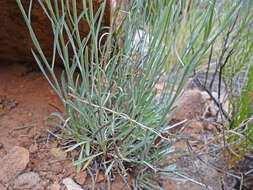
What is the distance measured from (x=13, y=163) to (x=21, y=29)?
448 millimetres

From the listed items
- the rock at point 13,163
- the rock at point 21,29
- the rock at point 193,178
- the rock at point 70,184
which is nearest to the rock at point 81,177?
the rock at point 70,184

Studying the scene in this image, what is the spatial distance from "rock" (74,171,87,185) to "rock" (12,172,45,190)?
85 millimetres

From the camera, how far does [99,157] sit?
594 millimetres

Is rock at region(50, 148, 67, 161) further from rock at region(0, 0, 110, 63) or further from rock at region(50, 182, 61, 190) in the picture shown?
rock at region(0, 0, 110, 63)

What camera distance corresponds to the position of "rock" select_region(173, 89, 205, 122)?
0.91m

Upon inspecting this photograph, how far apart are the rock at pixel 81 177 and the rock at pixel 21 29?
458 mm

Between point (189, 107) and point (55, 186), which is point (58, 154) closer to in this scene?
point (55, 186)

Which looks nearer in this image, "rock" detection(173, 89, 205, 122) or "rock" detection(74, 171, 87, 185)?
"rock" detection(74, 171, 87, 185)

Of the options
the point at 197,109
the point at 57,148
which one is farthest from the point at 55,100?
the point at 197,109

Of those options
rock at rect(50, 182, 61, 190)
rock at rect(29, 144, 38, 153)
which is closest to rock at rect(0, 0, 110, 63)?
rock at rect(29, 144, 38, 153)

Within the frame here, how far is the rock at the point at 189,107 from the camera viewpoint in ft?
3.00

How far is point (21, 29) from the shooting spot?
2.31ft

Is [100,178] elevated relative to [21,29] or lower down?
lower down

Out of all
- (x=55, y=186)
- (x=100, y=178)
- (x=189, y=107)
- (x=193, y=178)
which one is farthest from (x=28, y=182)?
(x=189, y=107)
